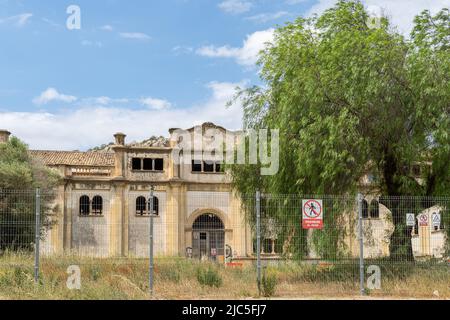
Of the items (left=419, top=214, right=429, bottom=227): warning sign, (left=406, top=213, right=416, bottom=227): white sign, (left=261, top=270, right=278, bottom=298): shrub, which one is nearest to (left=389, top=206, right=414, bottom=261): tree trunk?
(left=406, top=213, right=416, bottom=227): white sign

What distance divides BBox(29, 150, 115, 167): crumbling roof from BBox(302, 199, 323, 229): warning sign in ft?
94.4

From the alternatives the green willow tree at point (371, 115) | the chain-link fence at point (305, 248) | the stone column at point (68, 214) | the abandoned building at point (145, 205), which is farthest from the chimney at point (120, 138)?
the green willow tree at point (371, 115)

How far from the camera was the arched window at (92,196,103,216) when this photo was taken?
42156 mm

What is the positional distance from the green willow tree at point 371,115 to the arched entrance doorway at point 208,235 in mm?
21797

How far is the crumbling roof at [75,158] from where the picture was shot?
1703 inches

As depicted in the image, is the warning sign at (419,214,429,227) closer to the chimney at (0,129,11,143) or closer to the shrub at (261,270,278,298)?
the shrub at (261,270,278,298)

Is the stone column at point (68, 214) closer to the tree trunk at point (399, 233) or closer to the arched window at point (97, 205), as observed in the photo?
the arched window at point (97, 205)

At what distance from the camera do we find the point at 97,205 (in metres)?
42.3

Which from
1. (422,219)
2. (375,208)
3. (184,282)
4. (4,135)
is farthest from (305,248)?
(4,135)

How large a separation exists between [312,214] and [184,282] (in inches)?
151

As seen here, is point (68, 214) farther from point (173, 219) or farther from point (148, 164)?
point (173, 219)

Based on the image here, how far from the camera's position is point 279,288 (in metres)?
16.3
